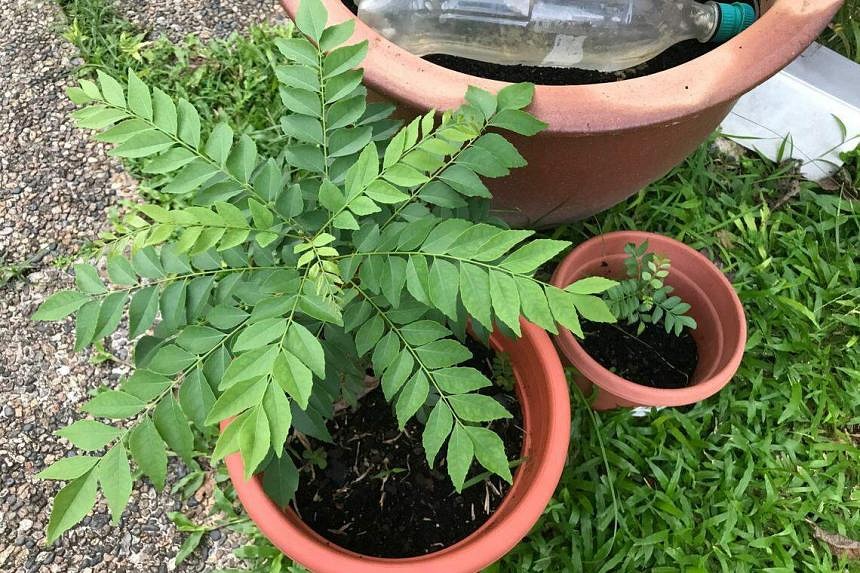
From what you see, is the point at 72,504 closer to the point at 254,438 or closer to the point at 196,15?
the point at 254,438

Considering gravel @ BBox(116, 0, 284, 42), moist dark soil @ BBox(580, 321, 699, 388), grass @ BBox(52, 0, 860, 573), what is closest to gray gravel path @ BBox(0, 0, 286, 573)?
gravel @ BBox(116, 0, 284, 42)

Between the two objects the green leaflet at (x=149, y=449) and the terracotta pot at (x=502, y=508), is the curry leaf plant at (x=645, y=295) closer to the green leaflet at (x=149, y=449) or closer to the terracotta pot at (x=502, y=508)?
the terracotta pot at (x=502, y=508)

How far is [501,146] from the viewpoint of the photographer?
1022 millimetres

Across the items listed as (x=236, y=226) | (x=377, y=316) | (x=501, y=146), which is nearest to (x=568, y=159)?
(x=501, y=146)

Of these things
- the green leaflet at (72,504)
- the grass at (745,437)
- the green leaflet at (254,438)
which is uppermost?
the green leaflet at (254,438)

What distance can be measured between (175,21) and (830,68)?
2057mm

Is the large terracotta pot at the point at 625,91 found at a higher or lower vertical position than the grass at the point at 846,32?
higher

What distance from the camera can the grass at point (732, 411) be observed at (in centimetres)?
158

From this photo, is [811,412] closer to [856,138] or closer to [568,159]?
[856,138]

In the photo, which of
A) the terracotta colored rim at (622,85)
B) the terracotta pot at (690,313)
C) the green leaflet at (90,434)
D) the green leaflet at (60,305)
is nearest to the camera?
the green leaflet at (90,434)

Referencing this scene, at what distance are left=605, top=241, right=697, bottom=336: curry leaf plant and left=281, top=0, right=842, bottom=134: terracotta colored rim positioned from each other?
429mm

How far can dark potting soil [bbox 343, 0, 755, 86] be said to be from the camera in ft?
4.82

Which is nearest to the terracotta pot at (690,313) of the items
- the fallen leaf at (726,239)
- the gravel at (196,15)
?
the fallen leaf at (726,239)

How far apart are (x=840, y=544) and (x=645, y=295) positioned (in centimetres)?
76
